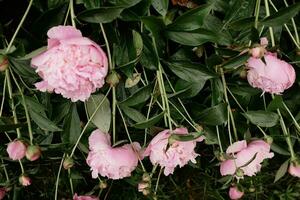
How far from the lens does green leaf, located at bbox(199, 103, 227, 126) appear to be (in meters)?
0.86

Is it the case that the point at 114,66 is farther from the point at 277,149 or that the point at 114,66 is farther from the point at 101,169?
the point at 277,149

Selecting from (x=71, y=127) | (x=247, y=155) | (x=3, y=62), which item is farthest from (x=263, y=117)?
(x=3, y=62)

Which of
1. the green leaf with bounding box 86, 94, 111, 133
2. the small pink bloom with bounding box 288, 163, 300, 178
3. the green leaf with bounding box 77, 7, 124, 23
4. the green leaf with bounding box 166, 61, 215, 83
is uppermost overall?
the green leaf with bounding box 77, 7, 124, 23

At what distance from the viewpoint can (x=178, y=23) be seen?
758 millimetres

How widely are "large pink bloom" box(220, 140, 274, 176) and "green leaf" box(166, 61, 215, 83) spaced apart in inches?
5.1

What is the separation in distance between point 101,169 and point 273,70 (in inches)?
12.2

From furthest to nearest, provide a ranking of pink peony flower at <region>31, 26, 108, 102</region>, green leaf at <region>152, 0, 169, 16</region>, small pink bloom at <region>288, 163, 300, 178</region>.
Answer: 1. small pink bloom at <region>288, 163, 300, 178</region>
2. green leaf at <region>152, 0, 169, 16</region>
3. pink peony flower at <region>31, 26, 108, 102</region>

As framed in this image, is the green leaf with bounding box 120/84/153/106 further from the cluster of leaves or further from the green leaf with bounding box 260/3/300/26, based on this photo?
the green leaf with bounding box 260/3/300/26

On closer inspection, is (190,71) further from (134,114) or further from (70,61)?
(70,61)

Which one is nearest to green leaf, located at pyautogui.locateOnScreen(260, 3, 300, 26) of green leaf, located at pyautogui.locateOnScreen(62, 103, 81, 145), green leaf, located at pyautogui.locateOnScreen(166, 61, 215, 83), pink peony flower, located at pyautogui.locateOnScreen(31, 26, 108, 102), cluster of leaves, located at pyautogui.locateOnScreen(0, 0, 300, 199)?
cluster of leaves, located at pyautogui.locateOnScreen(0, 0, 300, 199)

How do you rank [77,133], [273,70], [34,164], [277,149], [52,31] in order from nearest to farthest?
1. [52,31]
2. [273,70]
3. [77,133]
4. [277,149]
5. [34,164]

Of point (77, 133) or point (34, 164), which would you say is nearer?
point (77, 133)

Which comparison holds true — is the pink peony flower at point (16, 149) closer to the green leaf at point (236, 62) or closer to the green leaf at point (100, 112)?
the green leaf at point (100, 112)

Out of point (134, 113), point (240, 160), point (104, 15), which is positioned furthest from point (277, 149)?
point (104, 15)
